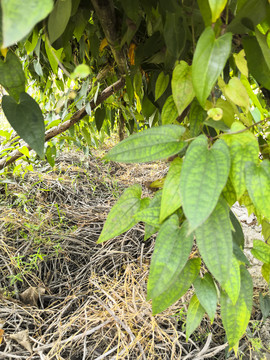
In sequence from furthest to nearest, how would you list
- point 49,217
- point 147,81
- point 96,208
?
1. point 96,208
2. point 49,217
3. point 147,81

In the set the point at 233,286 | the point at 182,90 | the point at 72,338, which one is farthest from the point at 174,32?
the point at 72,338

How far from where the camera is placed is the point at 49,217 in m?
1.18

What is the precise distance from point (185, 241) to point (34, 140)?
0.63 feet

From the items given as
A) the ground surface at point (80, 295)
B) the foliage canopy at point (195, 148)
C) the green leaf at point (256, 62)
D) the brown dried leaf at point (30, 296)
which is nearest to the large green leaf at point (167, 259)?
the foliage canopy at point (195, 148)

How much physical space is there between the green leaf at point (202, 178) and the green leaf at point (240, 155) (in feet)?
0.07

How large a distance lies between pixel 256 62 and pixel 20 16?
30 centimetres

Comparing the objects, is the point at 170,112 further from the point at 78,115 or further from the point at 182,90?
the point at 78,115

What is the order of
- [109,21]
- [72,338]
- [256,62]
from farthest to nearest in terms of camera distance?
[72,338], [109,21], [256,62]

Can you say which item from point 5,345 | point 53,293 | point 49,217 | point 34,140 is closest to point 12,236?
point 49,217

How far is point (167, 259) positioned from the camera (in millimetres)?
264

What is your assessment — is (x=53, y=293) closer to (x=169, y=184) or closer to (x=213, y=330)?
(x=213, y=330)

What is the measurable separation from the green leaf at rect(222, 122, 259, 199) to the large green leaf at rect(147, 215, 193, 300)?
6 centimetres

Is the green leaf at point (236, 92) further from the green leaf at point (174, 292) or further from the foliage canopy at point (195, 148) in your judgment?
the green leaf at point (174, 292)

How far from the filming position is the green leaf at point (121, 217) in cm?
32
